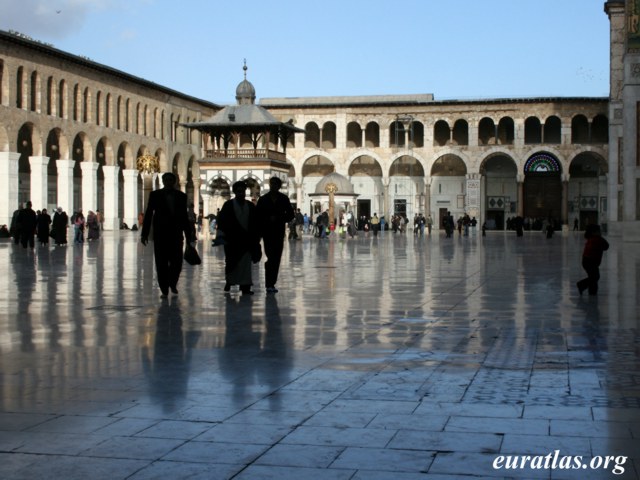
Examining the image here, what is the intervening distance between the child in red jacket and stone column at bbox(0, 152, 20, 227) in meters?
34.9

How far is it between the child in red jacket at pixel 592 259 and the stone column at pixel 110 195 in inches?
1782

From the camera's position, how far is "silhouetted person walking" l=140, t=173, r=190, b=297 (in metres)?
11.8

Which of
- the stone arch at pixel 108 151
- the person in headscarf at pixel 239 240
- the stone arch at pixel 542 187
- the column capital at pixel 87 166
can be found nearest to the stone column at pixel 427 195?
the stone arch at pixel 542 187

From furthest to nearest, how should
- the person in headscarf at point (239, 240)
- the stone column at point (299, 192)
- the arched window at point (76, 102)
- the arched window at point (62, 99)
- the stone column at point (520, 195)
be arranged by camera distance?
the stone column at point (299, 192), the stone column at point (520, 195), the arched window at point (76, 102), the arched window at point (62, 99), the person in headscarf at point (239, 240)

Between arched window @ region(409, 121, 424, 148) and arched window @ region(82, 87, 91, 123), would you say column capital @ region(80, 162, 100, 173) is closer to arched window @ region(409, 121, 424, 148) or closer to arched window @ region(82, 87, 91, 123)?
arched window @ region(82, 87, 91, 123)

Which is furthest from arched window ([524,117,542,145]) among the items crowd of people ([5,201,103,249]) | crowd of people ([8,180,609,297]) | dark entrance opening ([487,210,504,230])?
crowd of people ([8,180,609,297])

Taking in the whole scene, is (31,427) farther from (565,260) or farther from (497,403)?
(565,260)

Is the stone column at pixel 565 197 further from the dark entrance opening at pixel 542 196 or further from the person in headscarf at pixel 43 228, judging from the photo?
the person in headscarf at pixel 43 228

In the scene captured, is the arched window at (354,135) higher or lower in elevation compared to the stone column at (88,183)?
higher

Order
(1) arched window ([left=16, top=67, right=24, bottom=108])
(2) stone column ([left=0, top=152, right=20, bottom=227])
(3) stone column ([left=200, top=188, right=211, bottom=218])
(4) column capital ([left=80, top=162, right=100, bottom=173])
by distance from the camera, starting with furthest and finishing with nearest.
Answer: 1. (4) column capital ([left=80, top=162, right=100, bottom=173])
2. (1) arched window ([left=16, top=67, right=24, bottom=108])
3. (3) stone column ([left=200, top=188, right=211, bottom=218])
4. (2) stone column ([left=0, top=152, right=20, bottom=227])

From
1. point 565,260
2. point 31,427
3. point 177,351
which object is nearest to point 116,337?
point 177,351

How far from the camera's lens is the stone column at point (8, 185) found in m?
43.6

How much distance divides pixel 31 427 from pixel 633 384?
3.37m

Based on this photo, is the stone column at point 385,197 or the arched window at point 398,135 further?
the arched window at point 398,135
